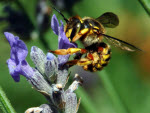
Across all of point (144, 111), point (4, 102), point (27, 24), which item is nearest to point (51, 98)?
point (4, 102)

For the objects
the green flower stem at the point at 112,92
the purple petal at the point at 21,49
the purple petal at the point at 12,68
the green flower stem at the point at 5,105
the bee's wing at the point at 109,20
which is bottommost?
the green flower stem at the point at 112,92

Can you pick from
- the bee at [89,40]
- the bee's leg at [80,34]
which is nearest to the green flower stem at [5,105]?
the bee at [89,40]

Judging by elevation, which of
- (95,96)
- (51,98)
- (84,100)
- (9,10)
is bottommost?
(95,96)

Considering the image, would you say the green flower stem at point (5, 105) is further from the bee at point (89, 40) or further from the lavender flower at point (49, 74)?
the bee at point (89, 40)

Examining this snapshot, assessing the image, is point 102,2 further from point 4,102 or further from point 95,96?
point 4,102

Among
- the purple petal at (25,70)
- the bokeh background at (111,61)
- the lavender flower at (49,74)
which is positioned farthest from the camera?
the bokeh background at (111,61)

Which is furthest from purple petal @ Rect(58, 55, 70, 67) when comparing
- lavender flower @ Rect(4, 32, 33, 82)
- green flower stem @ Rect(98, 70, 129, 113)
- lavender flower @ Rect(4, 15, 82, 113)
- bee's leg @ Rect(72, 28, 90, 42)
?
green flower stem @ Rect(98, 70, 129, 113)

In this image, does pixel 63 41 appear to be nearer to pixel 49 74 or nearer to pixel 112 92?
pixel 49 74

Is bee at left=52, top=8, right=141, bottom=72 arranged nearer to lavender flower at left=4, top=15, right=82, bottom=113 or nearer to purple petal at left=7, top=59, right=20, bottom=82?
lavender flower at left=4, top=15, right=82, bottom=113
